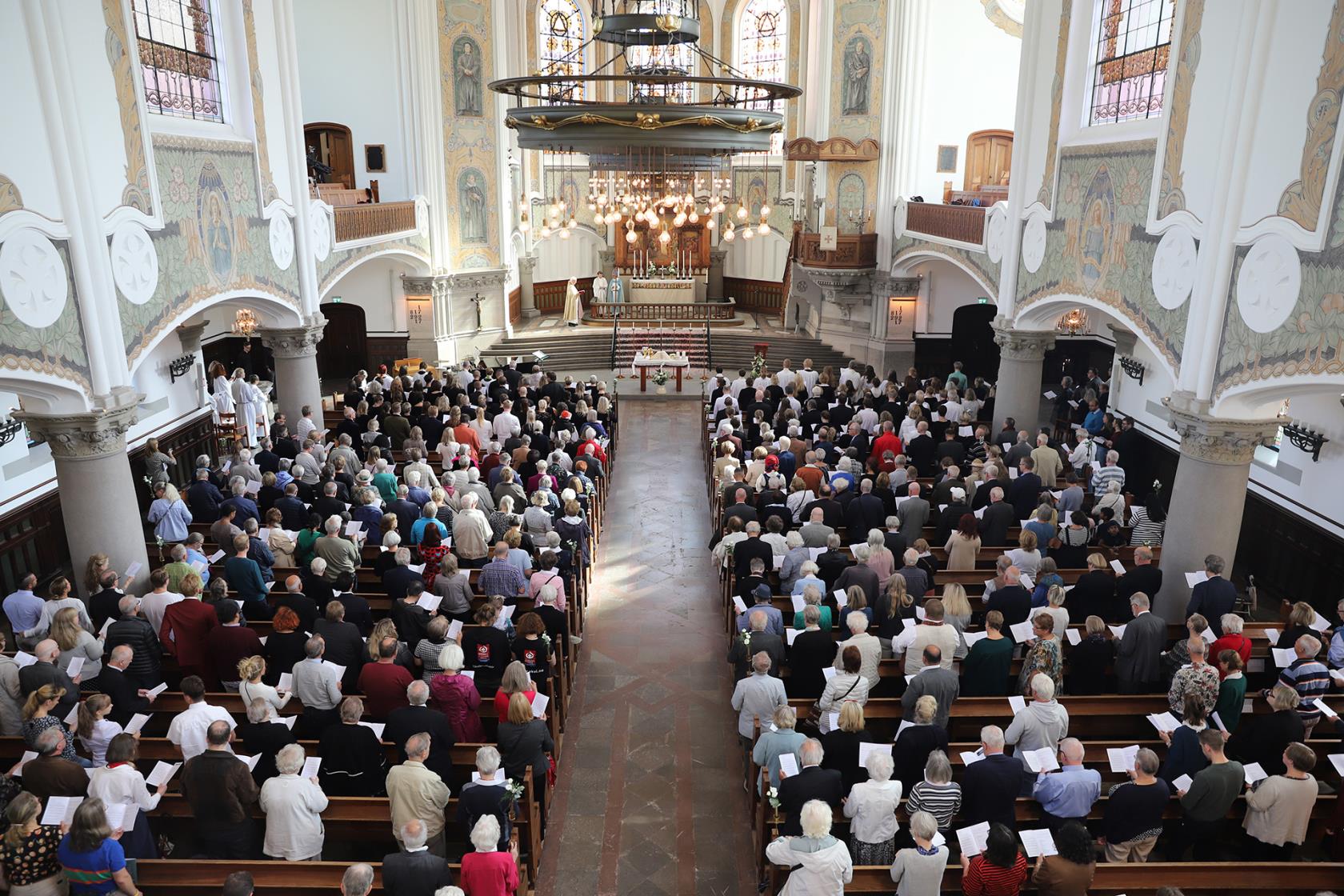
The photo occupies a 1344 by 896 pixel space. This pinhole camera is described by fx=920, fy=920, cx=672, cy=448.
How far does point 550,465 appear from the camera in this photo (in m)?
12.6

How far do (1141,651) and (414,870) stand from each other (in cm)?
619

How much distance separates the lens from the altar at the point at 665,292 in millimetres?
31219

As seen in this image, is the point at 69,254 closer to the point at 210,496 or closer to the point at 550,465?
the point at 210,496

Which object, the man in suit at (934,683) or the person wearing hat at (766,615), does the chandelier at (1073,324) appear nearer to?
the person wearing hat at (766,615)

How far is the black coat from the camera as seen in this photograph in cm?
602

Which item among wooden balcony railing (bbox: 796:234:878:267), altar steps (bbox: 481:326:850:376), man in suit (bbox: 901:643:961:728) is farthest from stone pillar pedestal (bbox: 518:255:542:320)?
man in suit (bbox: 901:643:961:728)

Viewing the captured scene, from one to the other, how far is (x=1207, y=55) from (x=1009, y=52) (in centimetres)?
1353

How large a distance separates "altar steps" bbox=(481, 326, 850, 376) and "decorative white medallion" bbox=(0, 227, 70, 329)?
16406 mm

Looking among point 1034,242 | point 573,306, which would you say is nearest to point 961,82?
point 1034,242

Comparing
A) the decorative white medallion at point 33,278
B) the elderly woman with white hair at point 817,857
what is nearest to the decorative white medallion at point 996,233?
the elderly woman with white hair at point 817,857

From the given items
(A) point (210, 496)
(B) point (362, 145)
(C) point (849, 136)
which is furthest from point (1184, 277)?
(B) point (362, 145)

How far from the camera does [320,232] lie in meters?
16.5

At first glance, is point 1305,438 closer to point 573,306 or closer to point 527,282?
point 573,306

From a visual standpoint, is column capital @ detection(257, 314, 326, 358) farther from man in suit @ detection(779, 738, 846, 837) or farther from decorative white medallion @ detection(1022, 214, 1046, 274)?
man in suit @ detection(779, 738, 846, 837)
